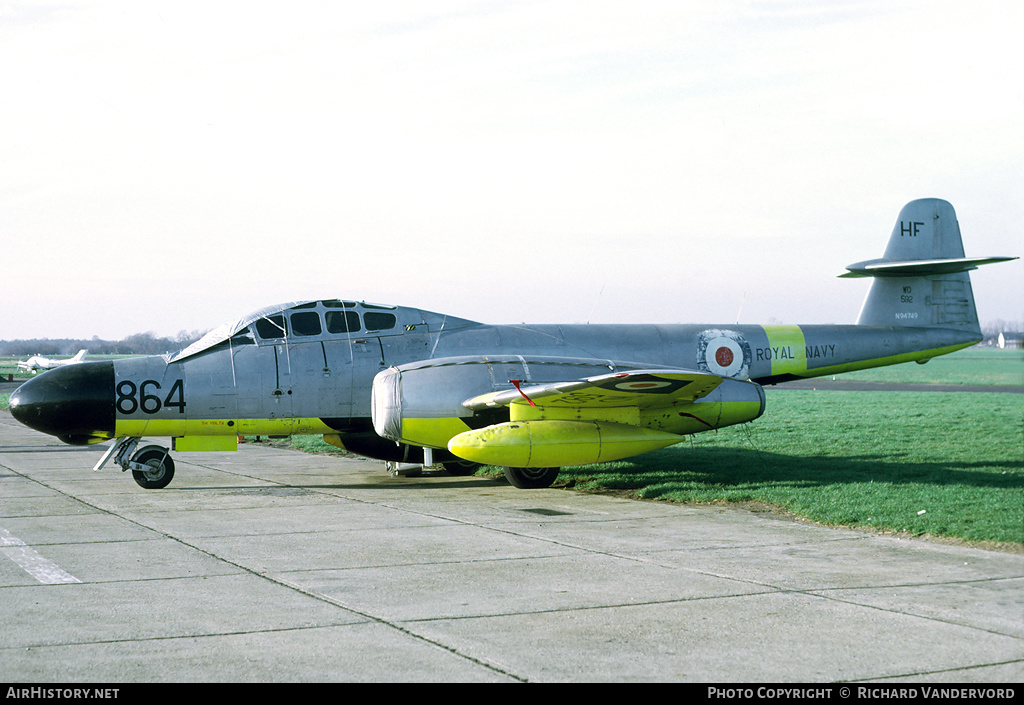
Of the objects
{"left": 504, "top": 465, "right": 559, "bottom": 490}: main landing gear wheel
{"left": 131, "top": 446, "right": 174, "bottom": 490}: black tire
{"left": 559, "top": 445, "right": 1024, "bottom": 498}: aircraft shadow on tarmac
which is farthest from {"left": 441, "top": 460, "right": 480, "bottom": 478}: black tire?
{"left": 131, "top": 446, "right": 174, "bottom": 490}: black tire

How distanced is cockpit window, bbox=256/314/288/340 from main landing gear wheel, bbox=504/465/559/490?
12.7 feet

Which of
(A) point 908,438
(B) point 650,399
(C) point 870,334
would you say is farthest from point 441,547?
(A) point 908,438

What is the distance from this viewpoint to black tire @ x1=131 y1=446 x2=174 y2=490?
13.7 m

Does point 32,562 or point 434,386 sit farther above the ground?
point 434,386

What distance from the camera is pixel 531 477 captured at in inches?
544

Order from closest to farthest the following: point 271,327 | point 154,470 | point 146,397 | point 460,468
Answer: point 146,397 < point 154,470 < point 271,327 < point 460,468

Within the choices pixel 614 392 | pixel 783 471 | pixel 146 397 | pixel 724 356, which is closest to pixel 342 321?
pixel 146 397

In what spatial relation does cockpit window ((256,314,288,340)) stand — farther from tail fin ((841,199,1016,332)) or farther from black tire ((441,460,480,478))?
tail fin ((841,199,1016,332))

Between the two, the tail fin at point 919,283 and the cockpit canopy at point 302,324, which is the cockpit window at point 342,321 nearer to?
the cockpit canopy at point 302,324

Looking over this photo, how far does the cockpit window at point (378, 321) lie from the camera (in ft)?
46.9

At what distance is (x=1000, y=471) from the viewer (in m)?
13.7

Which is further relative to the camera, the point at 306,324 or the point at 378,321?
the point at 378,321

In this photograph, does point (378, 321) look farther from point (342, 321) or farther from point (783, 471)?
point (783, 471)

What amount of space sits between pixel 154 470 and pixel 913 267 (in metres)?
12.7
